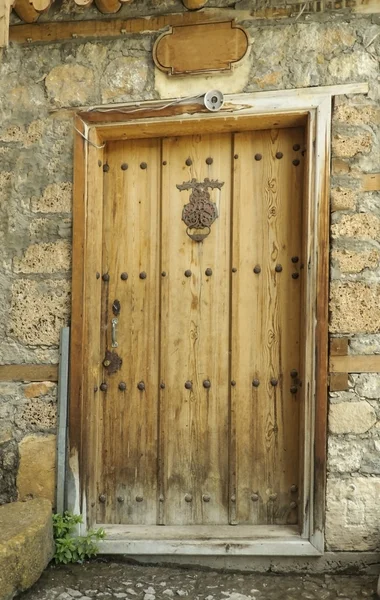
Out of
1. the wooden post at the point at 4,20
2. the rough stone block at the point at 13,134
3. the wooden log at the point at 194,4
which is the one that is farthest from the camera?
the rough stone block at the point at 13,134

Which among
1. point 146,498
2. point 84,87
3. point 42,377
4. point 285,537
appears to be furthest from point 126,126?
point 285,537

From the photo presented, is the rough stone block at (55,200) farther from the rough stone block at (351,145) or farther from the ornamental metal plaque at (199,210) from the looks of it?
the rough stone block at (351,145)

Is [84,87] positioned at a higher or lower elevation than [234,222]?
higher

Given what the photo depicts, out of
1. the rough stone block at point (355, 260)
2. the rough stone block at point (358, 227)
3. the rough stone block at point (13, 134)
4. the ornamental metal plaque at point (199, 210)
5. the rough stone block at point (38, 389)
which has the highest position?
the rough stone block at point (13, 134)

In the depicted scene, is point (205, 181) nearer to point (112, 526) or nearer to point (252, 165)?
point (252, 165)

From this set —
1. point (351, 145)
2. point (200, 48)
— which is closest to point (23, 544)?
point (351, 145)

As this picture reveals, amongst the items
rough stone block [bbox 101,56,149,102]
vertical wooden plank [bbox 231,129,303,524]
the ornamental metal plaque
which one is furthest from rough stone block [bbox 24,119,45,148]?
vertical wooden plank [bbox 231,129,303,524]

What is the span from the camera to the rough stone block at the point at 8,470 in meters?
2.80

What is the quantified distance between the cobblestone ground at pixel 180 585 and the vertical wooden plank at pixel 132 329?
312 millimetres

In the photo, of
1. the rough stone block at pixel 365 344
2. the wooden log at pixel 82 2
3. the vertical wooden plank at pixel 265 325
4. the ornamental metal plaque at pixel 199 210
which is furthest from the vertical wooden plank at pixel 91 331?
the rough stone block at pixel 365 344

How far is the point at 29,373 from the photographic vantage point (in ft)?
9.28

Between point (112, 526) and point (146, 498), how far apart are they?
0.23 metres

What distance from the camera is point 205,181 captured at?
289 centimetres

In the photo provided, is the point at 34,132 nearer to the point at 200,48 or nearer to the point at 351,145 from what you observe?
the point at 200,48
